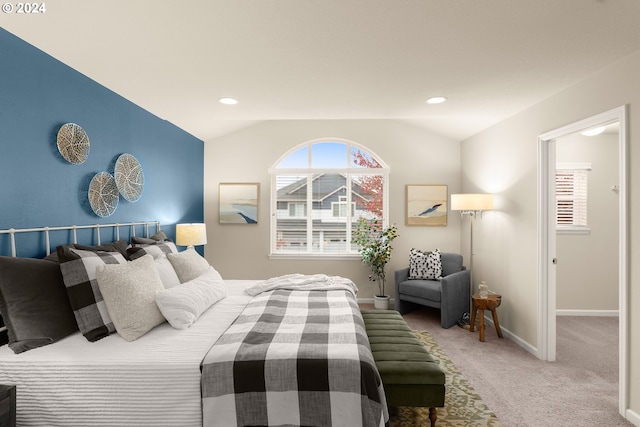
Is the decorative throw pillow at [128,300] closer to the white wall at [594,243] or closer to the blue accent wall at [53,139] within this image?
the blue accent wall at [53,139]

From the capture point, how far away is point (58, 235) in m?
2.45

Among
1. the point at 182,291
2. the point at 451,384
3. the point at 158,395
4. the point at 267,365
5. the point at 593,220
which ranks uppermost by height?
the point at 593,220

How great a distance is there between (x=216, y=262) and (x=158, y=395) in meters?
3.78

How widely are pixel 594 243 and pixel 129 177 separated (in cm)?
570

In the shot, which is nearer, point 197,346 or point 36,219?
point 197,346

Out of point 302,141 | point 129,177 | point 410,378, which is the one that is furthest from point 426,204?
point 129,177

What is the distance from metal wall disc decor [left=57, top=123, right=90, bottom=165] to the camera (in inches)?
95.6

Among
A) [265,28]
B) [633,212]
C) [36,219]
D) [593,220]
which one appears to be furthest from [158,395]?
[593,220]

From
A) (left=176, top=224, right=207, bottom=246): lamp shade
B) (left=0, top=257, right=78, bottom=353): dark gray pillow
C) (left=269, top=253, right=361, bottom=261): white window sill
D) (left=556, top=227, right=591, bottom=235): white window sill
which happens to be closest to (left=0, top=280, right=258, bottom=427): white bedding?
(left=0, top=257, right=78, bottom=353): dark gray pillow

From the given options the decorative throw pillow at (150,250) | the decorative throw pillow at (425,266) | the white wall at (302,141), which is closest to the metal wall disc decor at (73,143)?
the decorative throw pillow at (150,250)

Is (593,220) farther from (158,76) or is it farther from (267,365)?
(158,76)

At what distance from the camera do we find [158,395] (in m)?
1.66

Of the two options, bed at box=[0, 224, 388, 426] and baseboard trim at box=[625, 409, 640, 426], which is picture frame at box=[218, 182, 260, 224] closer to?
bed at box=[0, 224, 388, 426]

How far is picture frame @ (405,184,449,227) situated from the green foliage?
1.20 ft
